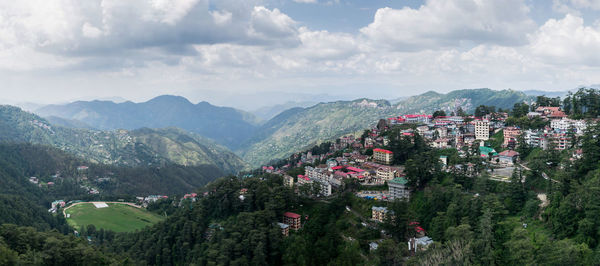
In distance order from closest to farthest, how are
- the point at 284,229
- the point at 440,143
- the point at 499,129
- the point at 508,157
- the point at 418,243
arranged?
the point at 418,243
the point at 284,229
the point at 508,157
the point at 440,143
the point at 499,129

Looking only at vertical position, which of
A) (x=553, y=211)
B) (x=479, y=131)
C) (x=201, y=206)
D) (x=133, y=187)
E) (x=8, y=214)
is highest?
(x=479, y=131)

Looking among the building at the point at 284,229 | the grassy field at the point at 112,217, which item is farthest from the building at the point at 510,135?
the grassy field at the point at 112,217

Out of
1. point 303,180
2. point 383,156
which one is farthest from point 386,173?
point 303,180

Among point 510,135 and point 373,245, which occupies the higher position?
point 510,135

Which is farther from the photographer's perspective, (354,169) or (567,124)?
(354,169)

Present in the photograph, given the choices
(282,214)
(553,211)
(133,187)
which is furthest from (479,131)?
(133,187)

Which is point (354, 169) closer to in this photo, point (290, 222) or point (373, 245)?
point (290, 222)

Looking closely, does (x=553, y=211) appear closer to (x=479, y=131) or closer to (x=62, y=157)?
(x=479, y=131)

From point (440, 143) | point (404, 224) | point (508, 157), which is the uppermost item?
point (440, 143)
